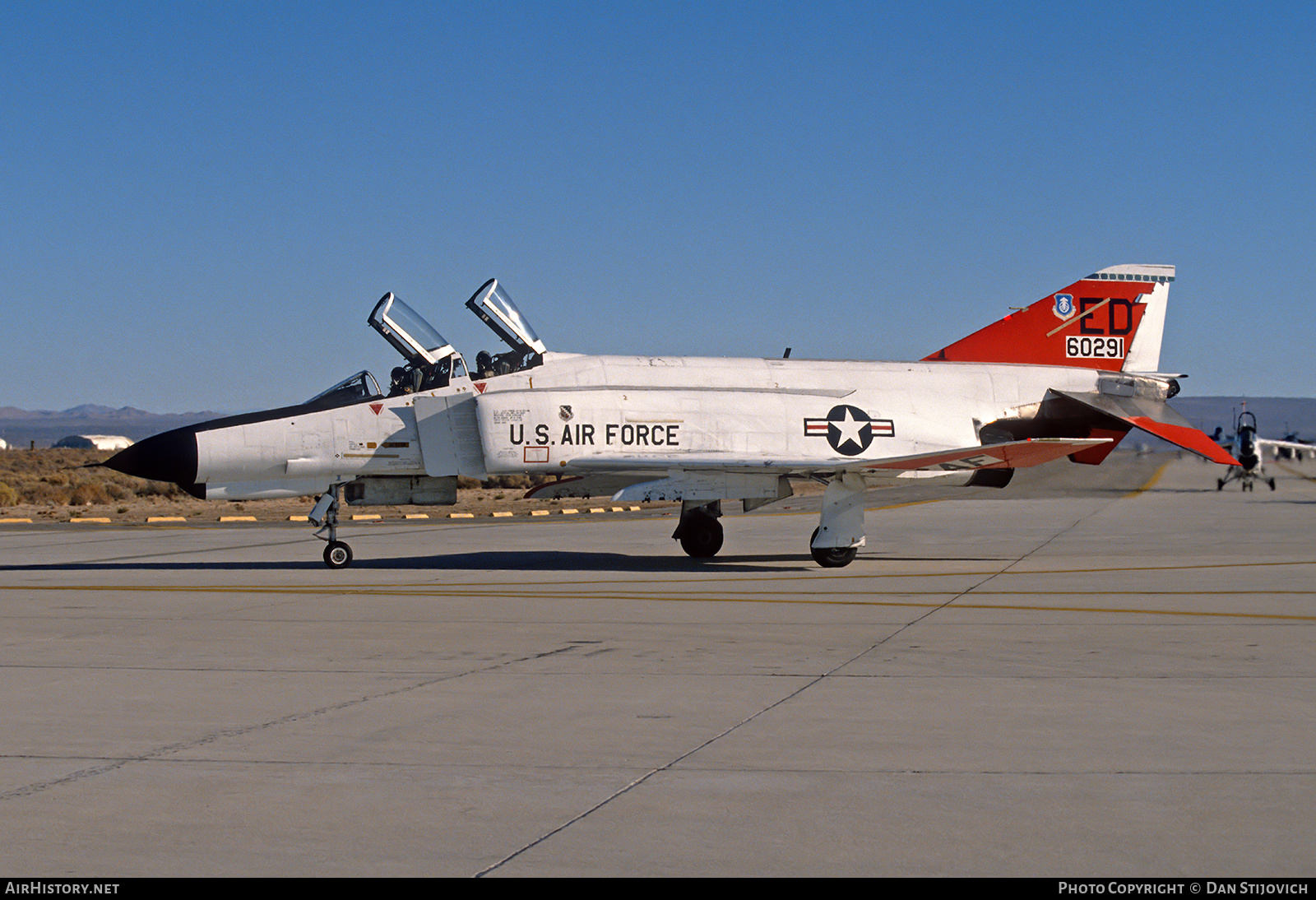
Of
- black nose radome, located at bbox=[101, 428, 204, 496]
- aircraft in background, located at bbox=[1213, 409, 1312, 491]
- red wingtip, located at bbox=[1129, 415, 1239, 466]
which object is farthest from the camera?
aircraft in background, located at bbox=[1213, 409, 1312, 491]

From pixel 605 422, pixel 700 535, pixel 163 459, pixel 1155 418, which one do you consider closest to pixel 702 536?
pixel 700 535

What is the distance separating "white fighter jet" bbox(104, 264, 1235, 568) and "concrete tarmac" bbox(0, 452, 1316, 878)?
196 cm

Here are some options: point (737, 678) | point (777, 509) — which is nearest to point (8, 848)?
point (737, 678)

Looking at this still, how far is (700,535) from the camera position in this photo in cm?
1916

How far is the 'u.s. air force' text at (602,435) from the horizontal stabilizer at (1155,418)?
6637 mm

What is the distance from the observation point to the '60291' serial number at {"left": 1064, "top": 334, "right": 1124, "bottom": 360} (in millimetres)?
20703

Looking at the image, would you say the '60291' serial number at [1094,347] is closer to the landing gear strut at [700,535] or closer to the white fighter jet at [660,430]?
the white fighter jet at [660,430]

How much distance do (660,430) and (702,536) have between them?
208 cm

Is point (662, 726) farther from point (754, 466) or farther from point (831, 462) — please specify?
point (831, 462)

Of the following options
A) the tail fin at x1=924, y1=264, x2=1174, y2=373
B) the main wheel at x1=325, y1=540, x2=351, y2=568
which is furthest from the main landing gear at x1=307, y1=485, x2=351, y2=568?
the tail fin at x1=924, y1=264, x2=1174, y2=373

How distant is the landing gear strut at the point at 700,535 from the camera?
1919 centimetres

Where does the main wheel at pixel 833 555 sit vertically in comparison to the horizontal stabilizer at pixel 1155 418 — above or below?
below

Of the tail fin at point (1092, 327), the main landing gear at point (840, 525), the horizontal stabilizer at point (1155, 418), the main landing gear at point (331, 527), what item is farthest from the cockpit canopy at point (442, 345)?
the horizontal stabilizer at point (1155, 418)

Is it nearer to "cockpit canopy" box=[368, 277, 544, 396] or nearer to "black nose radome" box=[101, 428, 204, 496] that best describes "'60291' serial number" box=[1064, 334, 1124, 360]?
"cockpit canopy" box=[368, 277, 544, 396]
